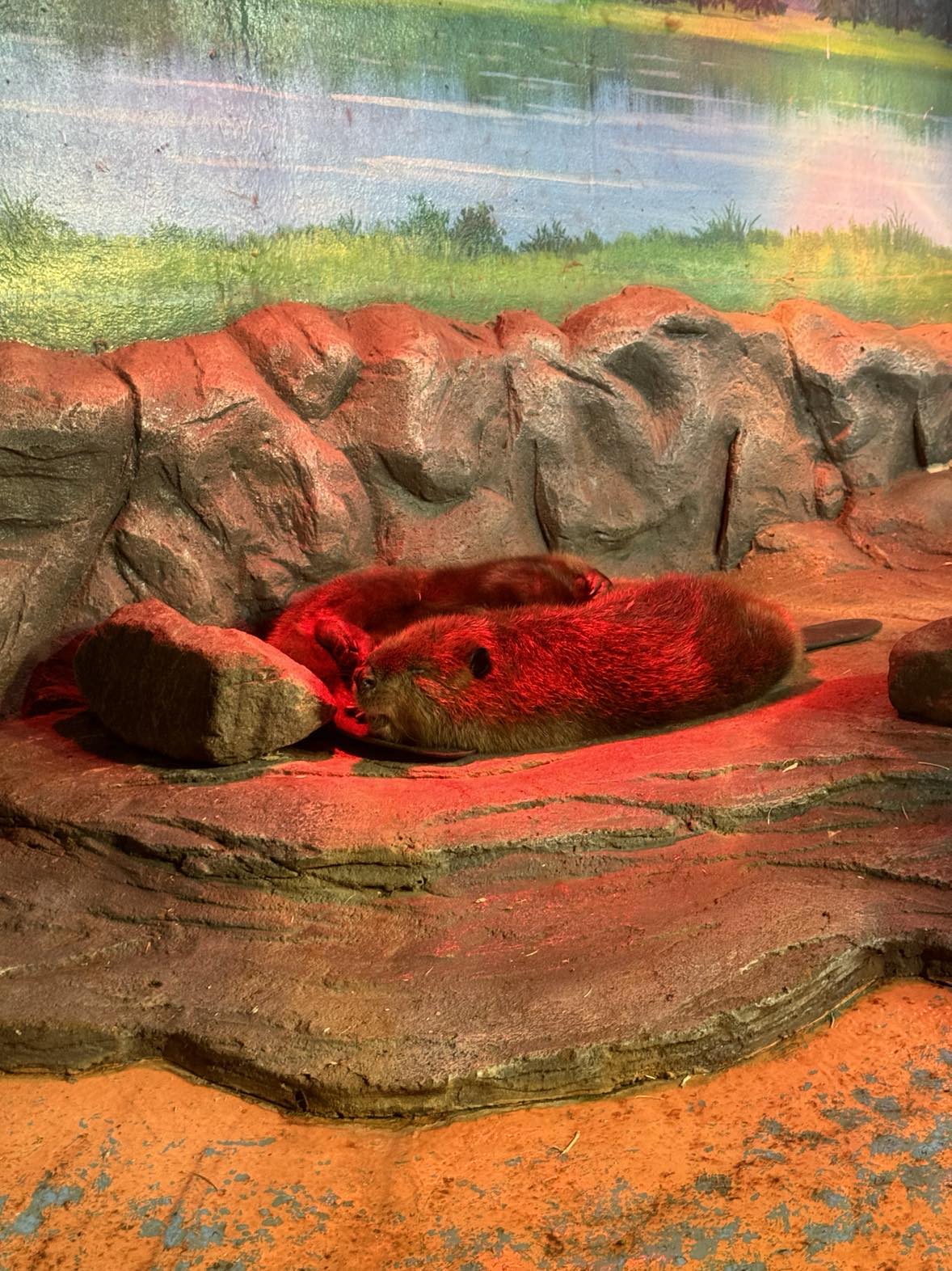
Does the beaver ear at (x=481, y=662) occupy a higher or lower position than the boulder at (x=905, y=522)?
higher

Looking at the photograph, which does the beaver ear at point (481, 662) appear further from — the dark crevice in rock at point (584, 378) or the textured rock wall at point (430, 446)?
the dark crevice in rock at point (584, 378)

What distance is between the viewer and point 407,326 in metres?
5.30

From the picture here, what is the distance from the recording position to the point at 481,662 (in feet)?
13.3

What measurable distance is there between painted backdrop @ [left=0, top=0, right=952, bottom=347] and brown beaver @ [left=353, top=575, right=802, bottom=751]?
207 cm

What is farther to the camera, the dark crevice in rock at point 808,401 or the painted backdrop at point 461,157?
the dark crevice in rock at point 808,401

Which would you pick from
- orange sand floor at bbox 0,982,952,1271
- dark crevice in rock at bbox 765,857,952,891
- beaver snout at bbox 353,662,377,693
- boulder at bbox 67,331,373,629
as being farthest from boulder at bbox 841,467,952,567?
orange sand floor at bbox 0,982,952,1271

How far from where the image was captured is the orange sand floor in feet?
7.48

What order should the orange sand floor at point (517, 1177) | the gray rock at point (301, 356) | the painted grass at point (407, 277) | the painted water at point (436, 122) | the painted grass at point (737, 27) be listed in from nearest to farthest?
the orange sand floor at point (517, 1177) → the painted water at point (436, 122) → the painted grass at point (407, 277) → the gray rock at point (301, 356) → the painted grass at point (737, 27)

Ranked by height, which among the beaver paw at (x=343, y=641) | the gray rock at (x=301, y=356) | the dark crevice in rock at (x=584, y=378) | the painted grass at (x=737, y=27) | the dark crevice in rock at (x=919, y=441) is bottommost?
the beaver paw at (x=343, y=641)

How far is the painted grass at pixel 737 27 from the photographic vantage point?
558cm

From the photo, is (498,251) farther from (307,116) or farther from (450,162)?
(307,116)

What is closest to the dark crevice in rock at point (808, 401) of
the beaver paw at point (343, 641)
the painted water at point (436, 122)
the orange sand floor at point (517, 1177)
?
the painted water at point (436, 122)

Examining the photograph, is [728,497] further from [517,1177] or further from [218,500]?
[517,1177]

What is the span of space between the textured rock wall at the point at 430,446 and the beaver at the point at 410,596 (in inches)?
15.7
